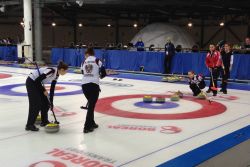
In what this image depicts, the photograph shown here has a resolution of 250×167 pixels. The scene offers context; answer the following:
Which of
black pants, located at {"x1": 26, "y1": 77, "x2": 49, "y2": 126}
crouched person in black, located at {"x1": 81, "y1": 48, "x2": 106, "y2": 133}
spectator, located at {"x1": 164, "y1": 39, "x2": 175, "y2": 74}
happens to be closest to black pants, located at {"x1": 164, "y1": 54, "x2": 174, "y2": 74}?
spectator, located at {"x1": 164, "y1": 39, "x2": 175, "y2": 74}

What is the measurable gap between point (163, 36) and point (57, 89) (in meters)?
19.8

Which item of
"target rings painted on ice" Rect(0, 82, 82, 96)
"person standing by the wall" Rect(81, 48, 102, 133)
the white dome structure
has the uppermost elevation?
the white dome structure

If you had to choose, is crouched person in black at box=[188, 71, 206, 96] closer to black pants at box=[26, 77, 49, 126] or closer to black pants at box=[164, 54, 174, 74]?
black pants at box=[164, 54, 174, 74]

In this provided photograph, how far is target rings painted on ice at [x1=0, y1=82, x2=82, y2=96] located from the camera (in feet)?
41.7

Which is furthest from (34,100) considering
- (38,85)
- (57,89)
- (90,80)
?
(57,89)

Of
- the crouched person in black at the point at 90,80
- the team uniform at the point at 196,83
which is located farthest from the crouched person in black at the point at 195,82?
the crouched person in black at the point at 90,80

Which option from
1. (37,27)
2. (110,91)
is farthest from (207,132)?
(37,27)

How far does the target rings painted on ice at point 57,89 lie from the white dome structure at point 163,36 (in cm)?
1782

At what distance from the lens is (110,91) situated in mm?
13352

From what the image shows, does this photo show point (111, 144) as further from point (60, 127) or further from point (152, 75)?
point (152, 75)

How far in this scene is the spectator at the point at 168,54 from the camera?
724 inches

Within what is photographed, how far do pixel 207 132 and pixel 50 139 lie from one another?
344 centimetres

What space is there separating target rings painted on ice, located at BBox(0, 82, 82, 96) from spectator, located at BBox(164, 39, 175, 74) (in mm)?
5585

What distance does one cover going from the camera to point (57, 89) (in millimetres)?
13891
